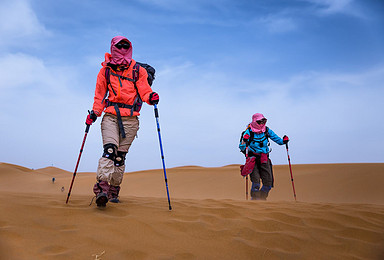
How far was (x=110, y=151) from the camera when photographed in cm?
405

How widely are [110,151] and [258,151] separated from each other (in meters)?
4.06

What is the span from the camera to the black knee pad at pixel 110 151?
13.3ft

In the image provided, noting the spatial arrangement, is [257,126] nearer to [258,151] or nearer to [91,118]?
[258,151]

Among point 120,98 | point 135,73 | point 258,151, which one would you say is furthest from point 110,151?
point 258,151

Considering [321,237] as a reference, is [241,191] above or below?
above

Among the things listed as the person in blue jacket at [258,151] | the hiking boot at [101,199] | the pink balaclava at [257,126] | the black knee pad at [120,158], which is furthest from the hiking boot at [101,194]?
the pink balaclava at [257,126]

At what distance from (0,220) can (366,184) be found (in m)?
11.6

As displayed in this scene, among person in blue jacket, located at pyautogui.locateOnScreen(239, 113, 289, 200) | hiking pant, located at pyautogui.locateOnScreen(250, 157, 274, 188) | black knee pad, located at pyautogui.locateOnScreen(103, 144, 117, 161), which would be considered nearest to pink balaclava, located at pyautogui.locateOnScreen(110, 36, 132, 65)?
black knee pad, located at pyautogui.locateOnScreen(103, 144, 117, 161)

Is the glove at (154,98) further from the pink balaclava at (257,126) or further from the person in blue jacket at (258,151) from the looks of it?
the pink balaclava at (257,126)

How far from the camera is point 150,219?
11.0ft

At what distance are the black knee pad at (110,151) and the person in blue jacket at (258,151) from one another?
3.72m

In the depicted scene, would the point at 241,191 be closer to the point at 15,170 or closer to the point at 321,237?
the point at 321,237

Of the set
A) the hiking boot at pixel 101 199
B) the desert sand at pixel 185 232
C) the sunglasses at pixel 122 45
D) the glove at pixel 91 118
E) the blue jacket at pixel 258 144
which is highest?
the sunglasses at pixel 122 45

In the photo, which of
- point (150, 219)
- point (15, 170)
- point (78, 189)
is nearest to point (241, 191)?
point (78, 189)
